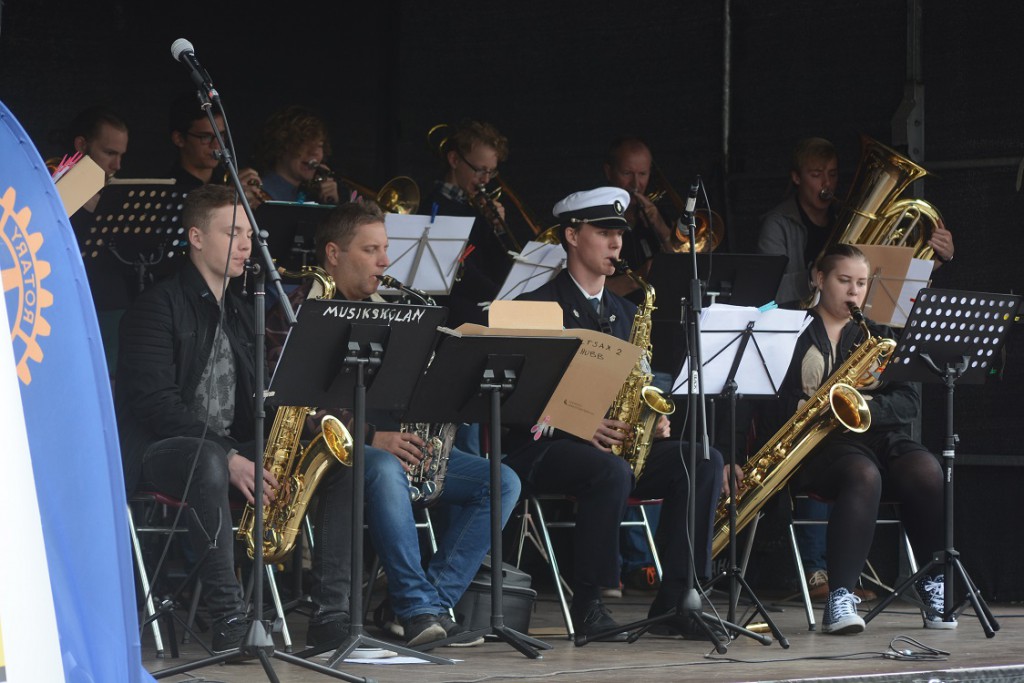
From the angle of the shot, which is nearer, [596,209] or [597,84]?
[596,209]

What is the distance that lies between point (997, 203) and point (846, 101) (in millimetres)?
1008

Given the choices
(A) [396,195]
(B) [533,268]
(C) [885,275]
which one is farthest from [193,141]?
(C) [885,275]

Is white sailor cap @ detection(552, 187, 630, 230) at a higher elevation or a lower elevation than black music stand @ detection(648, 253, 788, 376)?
higher

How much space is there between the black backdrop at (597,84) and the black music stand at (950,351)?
3.61 ft

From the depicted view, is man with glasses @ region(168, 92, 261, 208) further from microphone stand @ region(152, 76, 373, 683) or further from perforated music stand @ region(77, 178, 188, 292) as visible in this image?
microphone stand @ region(152, 76, 373, 683)

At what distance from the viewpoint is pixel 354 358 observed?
416 centimetres

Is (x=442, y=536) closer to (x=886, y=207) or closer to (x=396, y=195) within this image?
(x=396, y=195)

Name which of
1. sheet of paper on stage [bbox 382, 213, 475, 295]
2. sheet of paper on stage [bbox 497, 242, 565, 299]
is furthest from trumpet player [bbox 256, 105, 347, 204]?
sheet of paper on stage [bbox 497, 242, 565, 299]

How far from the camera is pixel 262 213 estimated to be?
554 centimetres

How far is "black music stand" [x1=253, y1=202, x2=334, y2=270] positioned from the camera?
5.55m

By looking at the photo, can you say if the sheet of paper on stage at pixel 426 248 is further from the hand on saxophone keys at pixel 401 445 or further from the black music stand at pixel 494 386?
the black music stand at pixel 494 386

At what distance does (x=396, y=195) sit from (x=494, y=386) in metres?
2.29

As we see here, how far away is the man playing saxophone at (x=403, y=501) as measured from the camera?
15.8ft

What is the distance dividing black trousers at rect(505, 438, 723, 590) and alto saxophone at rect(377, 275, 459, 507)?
0.38 m
